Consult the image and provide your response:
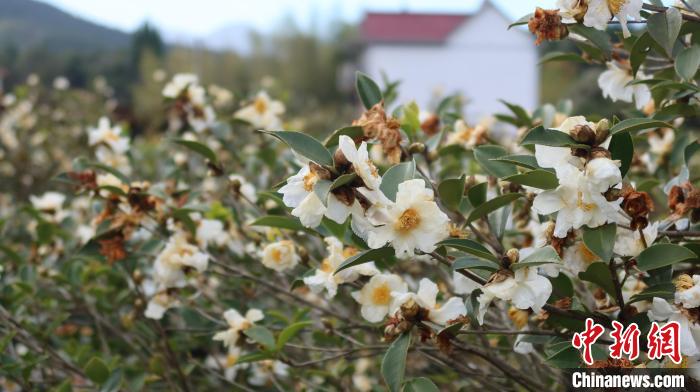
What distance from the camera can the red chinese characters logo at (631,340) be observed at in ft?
2.79

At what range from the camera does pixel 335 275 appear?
3.30ft

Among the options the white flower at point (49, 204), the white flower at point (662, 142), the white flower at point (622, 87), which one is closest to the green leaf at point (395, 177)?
the white flower at point (622, 87)

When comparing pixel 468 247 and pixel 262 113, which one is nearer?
pixel 468 247

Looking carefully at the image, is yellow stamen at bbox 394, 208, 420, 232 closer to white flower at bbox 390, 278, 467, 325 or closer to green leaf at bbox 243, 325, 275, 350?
white flower at bbox 390, 278, 467, 325

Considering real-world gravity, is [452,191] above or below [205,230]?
above

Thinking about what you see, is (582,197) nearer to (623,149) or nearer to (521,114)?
(623,149)

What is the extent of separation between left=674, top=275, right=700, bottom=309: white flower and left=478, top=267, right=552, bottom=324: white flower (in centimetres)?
16

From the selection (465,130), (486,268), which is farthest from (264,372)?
(486,268)

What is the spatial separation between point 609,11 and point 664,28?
117 mm

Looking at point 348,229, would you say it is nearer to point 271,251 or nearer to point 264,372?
point 271,251

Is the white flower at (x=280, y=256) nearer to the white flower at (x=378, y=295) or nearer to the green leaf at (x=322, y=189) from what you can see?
the white flower at (x=378, y=295)

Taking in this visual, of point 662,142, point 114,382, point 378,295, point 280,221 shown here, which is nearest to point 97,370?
point 114,382

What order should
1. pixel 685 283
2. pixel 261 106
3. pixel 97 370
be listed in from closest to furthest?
pixel 685 283 < pixel 97 370 < pixel 261 106

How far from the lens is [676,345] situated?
2.76 feet
